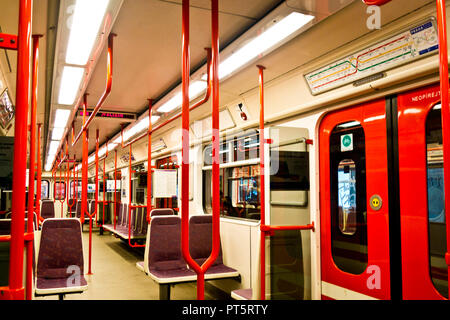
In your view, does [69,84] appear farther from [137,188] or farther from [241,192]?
[137,188]

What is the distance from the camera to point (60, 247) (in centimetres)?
432

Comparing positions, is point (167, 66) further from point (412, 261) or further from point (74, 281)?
point (412, 261)

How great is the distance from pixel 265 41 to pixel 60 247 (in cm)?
321

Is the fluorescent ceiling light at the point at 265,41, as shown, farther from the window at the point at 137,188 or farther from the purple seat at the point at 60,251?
the window at the point at 137,188

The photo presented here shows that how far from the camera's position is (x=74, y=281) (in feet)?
13.0

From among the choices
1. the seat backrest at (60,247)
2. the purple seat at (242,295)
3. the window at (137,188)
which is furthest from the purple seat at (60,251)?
the window at (137,188)

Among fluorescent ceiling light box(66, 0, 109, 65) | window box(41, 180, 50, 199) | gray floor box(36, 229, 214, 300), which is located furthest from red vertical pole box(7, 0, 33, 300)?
window box(41, 180, 50, 199)

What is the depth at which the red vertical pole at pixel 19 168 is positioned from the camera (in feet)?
3.74

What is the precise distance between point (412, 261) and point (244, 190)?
2794mm

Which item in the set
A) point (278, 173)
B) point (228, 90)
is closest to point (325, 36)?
point (278, 173)

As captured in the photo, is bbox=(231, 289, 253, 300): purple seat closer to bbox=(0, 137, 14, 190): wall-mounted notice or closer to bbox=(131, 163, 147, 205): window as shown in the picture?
bbox=(0, 137, 14, 190): wall-mounted notice

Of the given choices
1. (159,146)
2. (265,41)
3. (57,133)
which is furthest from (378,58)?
(57,133)

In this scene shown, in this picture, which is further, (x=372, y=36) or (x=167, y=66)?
(x=167, y=66)

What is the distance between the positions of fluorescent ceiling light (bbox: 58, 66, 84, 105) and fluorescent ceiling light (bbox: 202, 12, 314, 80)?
A: 150 centimetres
